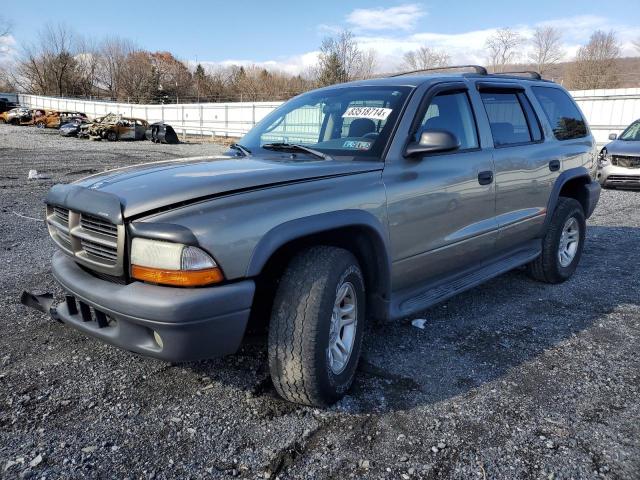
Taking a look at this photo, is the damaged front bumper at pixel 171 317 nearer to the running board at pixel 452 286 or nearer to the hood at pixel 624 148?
the running board at pixel 452 286

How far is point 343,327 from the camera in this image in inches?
114

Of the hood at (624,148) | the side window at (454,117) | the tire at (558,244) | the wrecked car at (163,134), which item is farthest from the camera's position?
the wrecked car at (163,134)

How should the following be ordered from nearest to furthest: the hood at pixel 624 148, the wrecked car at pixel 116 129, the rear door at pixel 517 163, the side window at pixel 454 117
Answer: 1. the side window at pixel 454 117
2. the rear door at pixel 517 163
3. the hood at pixel 624 148
4. the wrecked car at pixel 116 129

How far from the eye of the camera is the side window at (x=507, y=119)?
3912 millimetres

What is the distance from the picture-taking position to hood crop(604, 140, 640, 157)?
34.9 ft

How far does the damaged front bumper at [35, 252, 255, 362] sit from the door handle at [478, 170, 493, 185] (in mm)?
2063

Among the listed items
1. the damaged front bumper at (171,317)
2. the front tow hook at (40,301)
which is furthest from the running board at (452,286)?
the front tow hook at (40,301)

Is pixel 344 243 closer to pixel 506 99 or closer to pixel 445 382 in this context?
pixel 445 382

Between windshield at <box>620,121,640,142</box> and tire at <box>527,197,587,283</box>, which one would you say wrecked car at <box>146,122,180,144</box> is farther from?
tire at <box>527,197,587,283</box>

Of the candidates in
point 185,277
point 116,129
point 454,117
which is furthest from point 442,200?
point 116,129

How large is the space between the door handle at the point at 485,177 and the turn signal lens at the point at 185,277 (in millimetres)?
2170

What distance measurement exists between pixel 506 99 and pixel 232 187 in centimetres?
283

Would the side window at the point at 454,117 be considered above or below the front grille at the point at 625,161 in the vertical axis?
above

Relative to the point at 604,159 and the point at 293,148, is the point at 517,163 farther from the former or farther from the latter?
the point at 604,159
